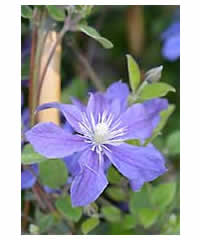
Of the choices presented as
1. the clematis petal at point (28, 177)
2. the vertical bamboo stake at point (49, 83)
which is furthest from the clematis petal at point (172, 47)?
the clematis petal at point (28, 177)

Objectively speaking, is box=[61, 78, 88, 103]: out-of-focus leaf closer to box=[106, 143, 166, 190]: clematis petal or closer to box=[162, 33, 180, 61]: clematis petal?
box=[162, 33, 180, 61]: clematis petal

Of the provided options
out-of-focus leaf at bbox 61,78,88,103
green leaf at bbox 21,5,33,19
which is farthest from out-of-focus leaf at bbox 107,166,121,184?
out-of-focus leaf at bbox 61,78,88,103

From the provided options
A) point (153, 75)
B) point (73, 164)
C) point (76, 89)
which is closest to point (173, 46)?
point (76, 89)

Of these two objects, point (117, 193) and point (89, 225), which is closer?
point (89, 225)

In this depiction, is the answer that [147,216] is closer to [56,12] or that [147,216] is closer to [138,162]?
[138,162]

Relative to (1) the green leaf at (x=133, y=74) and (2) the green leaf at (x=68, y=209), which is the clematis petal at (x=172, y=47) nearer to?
(1) the green leaf at (x=133, y=74)
